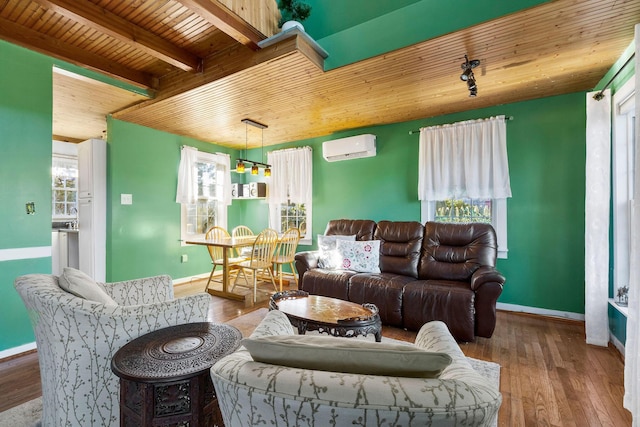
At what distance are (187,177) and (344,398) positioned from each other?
4889 mm

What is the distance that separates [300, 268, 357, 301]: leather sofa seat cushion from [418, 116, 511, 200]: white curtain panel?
1.60 metres

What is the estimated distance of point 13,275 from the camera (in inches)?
96.2

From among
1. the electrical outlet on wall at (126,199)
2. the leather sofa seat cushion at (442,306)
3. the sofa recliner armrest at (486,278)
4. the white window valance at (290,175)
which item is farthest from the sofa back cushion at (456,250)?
the electrical outlet on wall at (126,199)

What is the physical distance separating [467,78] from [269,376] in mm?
2789

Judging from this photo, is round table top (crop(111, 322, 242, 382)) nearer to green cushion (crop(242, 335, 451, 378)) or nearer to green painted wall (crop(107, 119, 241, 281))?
green cushion (crop(242, 335, 451, 378))

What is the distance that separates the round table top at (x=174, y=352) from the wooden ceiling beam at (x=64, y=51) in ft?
9.32

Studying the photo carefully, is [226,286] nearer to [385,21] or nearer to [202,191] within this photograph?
[202,191]

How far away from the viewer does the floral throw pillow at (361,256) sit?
3350 mm

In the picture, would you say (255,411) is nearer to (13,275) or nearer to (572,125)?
(13,275)

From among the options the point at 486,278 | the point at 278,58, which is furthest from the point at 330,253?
the point at 278,58

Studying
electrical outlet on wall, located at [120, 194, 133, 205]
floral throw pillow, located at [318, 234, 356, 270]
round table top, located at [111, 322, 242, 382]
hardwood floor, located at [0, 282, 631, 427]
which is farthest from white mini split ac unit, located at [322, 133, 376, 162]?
round table top, located at [111, 322, 242, 382]

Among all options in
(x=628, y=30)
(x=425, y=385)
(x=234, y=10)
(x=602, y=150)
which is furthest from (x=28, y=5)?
(x=602, y=150)

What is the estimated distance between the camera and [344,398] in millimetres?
615

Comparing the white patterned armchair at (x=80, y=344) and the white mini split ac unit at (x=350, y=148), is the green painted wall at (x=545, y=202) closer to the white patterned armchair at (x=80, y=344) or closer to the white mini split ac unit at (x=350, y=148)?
the white mini split ac unit at (x=350, y=148)
